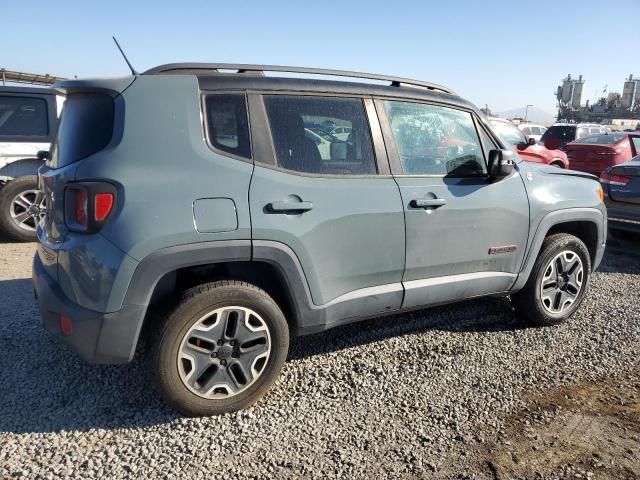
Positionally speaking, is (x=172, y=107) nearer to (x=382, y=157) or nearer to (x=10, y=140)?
(x=382, y=157)

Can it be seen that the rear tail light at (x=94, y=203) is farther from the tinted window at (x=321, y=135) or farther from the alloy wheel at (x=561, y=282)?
the alloy wheel at (x=561, y=282)

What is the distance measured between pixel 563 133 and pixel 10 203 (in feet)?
55.7

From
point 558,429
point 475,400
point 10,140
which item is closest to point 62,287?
point 475,400

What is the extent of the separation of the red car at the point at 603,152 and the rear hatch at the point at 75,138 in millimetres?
11722

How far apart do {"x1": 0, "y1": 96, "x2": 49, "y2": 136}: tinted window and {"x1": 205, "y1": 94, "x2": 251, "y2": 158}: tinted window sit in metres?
4.74

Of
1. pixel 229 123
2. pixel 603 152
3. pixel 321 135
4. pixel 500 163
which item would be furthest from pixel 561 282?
pixel 603 152

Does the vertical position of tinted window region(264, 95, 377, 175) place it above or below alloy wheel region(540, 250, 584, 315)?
above

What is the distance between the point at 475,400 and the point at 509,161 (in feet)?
5.40

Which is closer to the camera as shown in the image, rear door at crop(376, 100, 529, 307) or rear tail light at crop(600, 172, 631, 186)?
rear door at crop(376, 100, 529, 307)

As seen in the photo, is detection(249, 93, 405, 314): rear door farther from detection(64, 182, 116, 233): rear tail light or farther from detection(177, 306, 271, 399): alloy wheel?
detection(64, 182, 116, 233): rear tail light

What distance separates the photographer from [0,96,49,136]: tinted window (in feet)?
20.2

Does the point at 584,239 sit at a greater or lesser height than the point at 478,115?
lesser

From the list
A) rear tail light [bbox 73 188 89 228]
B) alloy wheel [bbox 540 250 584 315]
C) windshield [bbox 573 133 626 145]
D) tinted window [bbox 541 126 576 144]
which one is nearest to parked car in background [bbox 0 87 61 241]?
rear tail light [bbox 73 188 89 228]

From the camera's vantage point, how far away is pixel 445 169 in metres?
3.38
